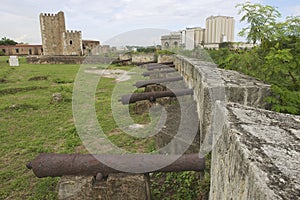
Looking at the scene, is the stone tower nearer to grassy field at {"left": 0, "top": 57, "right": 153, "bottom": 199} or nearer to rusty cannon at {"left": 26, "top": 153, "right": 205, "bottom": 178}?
grassy field at {"left": 0, "top": 57, "right": 153, "bottom": 199}

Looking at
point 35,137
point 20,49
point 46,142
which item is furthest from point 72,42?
point 46,142

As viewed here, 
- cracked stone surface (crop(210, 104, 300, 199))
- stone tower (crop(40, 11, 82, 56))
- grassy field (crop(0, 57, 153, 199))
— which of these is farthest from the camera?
stone tower (crop(40, 11, 82, 56))

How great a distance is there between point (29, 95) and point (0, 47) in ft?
134

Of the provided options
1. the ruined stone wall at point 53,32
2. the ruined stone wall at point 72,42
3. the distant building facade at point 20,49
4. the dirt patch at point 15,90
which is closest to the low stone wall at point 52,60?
the ruined stone wall at point 53,32

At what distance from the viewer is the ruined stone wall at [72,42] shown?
31266mm

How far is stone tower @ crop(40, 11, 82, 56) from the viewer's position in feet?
100

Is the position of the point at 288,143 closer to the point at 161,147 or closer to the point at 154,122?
the point at 161,147

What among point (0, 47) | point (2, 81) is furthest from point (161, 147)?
point (0, 47)

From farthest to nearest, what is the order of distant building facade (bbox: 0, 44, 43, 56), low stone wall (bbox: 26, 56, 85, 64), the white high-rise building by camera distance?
distant building facade (bbox: 0, 44, 43, 56), low stone wall (bbox: 26, 56, 85, 64), the white high-rise building

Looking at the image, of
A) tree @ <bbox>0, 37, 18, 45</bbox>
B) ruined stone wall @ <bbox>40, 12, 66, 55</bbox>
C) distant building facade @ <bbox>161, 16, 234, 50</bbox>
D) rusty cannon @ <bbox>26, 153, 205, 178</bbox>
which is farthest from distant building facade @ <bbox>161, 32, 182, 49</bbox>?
tree @ <bbox>0, 37, 18, 45</bbox>

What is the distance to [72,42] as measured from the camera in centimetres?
3173

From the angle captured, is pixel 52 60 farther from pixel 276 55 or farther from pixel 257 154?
pixel 257 154

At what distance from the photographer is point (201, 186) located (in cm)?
198

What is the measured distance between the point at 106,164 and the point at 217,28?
15.9m
